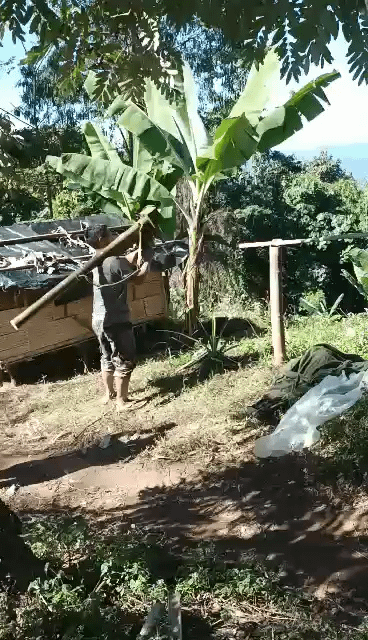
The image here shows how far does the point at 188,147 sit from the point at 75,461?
474cm

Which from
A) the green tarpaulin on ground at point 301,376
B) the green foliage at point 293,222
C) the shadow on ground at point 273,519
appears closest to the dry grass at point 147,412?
the green tarpaulin on ground at point 301,376

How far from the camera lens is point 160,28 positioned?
5.69 feet

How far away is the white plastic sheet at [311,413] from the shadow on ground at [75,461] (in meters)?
1.12

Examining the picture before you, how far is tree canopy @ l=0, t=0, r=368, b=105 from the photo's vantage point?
1.28 meters

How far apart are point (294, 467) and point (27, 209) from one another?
1005 centimetres

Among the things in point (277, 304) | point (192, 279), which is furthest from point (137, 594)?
point (192, 279)

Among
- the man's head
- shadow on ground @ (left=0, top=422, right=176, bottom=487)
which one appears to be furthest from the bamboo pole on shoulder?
shadow on ground @ (left=0, top=422, right=176, bottom=487)

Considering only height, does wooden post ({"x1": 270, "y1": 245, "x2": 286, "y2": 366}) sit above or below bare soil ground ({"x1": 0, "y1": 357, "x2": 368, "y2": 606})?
above

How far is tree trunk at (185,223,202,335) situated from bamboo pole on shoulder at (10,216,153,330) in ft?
17.7

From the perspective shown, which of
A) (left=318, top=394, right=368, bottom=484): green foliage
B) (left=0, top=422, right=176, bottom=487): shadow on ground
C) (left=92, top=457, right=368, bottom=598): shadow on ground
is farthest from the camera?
(left=0, top=422, right=176, bottom=487): shadow on ground

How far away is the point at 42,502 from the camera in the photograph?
478 centimetres

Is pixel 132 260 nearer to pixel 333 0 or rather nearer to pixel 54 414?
pixel 54 414

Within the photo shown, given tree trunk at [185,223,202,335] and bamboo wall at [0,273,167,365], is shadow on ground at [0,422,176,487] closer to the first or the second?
bamboo wall at [0,273,167,365]

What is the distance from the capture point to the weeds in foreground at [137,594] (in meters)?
2.72
